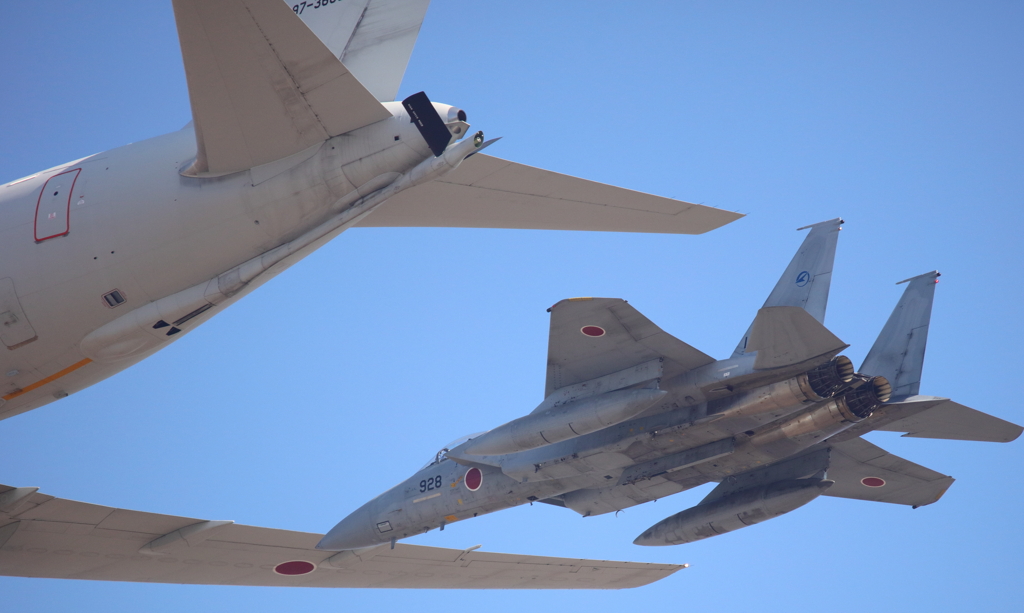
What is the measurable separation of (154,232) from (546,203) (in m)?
4.85

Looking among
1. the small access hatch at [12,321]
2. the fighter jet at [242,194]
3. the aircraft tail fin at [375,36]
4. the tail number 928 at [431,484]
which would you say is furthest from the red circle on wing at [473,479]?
the aircraft tail fin at [375,36]

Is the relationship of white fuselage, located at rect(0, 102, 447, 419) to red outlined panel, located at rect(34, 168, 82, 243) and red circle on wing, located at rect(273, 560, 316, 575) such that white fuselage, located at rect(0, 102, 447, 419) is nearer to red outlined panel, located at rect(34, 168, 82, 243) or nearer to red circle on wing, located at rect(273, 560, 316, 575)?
red outlined panel, located at rect(34, 168, 82, 243)

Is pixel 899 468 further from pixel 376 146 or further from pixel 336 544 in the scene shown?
pixel 376 146

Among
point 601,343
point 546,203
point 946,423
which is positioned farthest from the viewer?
point 946,423

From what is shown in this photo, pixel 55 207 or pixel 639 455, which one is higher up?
pixel 55 207

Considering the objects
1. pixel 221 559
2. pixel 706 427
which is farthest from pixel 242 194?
pixel 221 559

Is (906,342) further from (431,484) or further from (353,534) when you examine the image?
(353,534)

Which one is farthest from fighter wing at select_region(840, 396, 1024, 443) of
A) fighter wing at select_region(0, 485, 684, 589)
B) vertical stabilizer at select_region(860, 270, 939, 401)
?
fighter wing at select_region(0, 485, 684, 589)

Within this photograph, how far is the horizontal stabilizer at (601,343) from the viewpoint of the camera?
13430 mm

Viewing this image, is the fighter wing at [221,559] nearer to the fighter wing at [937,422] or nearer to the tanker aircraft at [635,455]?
the tanker aircraft at [635,455]

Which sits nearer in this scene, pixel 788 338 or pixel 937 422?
pixel 788 338

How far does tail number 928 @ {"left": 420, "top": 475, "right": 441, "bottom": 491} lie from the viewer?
1736 cm

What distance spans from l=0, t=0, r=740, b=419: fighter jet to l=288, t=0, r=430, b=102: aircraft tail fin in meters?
0.02

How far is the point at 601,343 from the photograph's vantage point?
13977 mm
